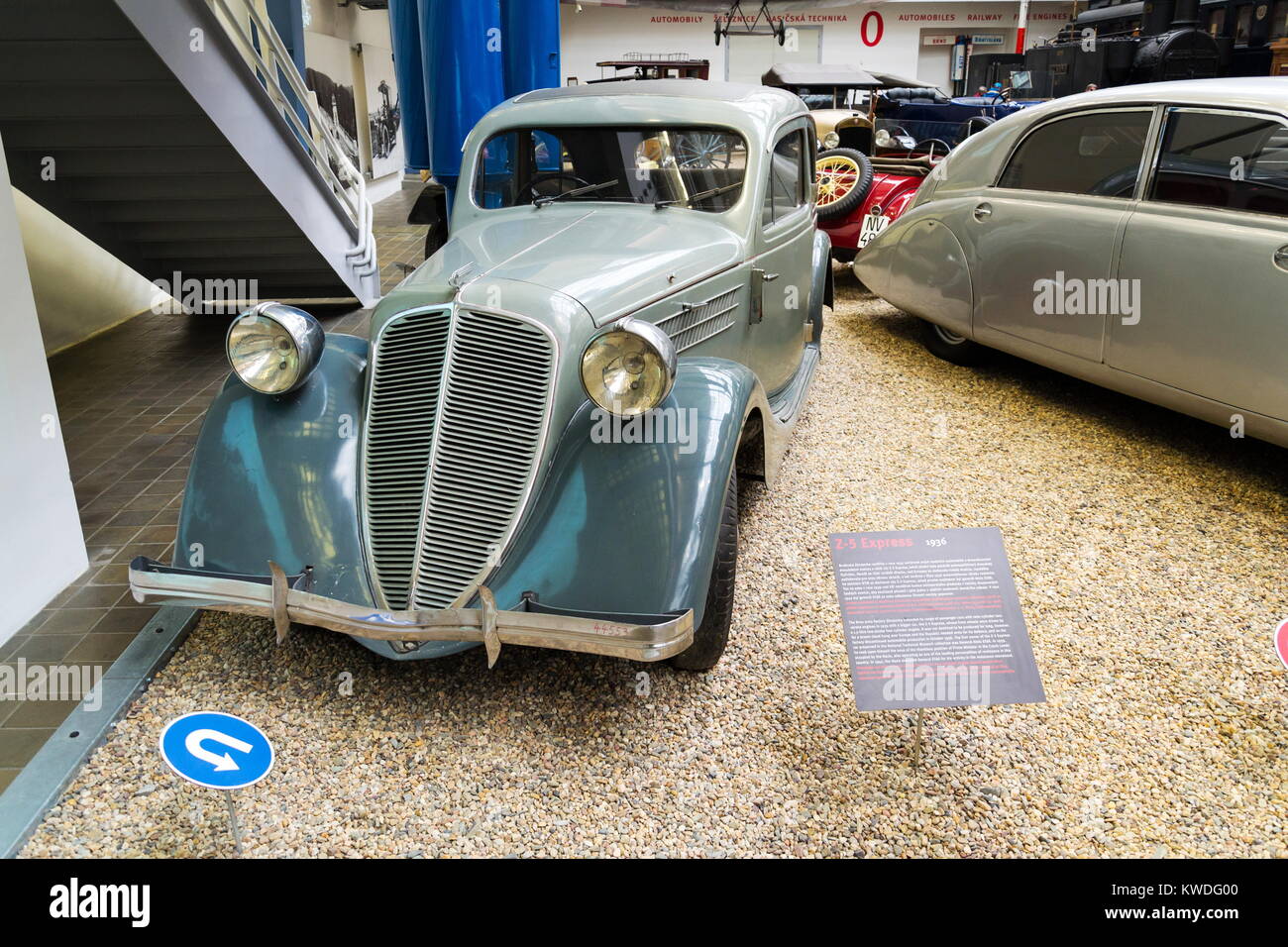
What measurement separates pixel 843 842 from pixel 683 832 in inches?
15.2

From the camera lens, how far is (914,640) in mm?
2355

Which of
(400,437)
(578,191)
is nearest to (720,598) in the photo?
(400,437)

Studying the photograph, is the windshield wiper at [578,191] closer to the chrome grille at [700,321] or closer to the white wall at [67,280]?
the chrome grille at [700,321]

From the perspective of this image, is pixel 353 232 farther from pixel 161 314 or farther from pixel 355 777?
pixel 355 777

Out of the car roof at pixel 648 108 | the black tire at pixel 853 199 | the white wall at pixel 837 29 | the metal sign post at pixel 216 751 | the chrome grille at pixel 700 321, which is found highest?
the white wall at pixel 837 29

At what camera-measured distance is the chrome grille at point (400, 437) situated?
2672 millimetres

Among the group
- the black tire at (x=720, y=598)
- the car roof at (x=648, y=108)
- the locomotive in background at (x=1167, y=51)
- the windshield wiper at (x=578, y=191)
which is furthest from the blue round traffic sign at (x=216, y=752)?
the locomotive in background at (x=1167, y=51)

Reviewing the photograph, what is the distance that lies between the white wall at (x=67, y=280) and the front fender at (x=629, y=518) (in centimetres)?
524

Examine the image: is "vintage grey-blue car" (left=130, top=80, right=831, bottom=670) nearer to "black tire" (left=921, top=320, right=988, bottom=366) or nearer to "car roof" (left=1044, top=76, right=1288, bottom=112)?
"car roof" (left=1044, top=76, right=1288, bottom=112)

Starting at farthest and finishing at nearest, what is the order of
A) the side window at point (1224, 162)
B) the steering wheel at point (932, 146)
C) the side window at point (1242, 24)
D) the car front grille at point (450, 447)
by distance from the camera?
1. the side window at point (1242, 24)
2. the steering wheel at point (932, 146)
3. the side window at point (1224, 162)
4. the car front grille at point (450, 447)

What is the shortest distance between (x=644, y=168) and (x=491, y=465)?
172 centimetres
